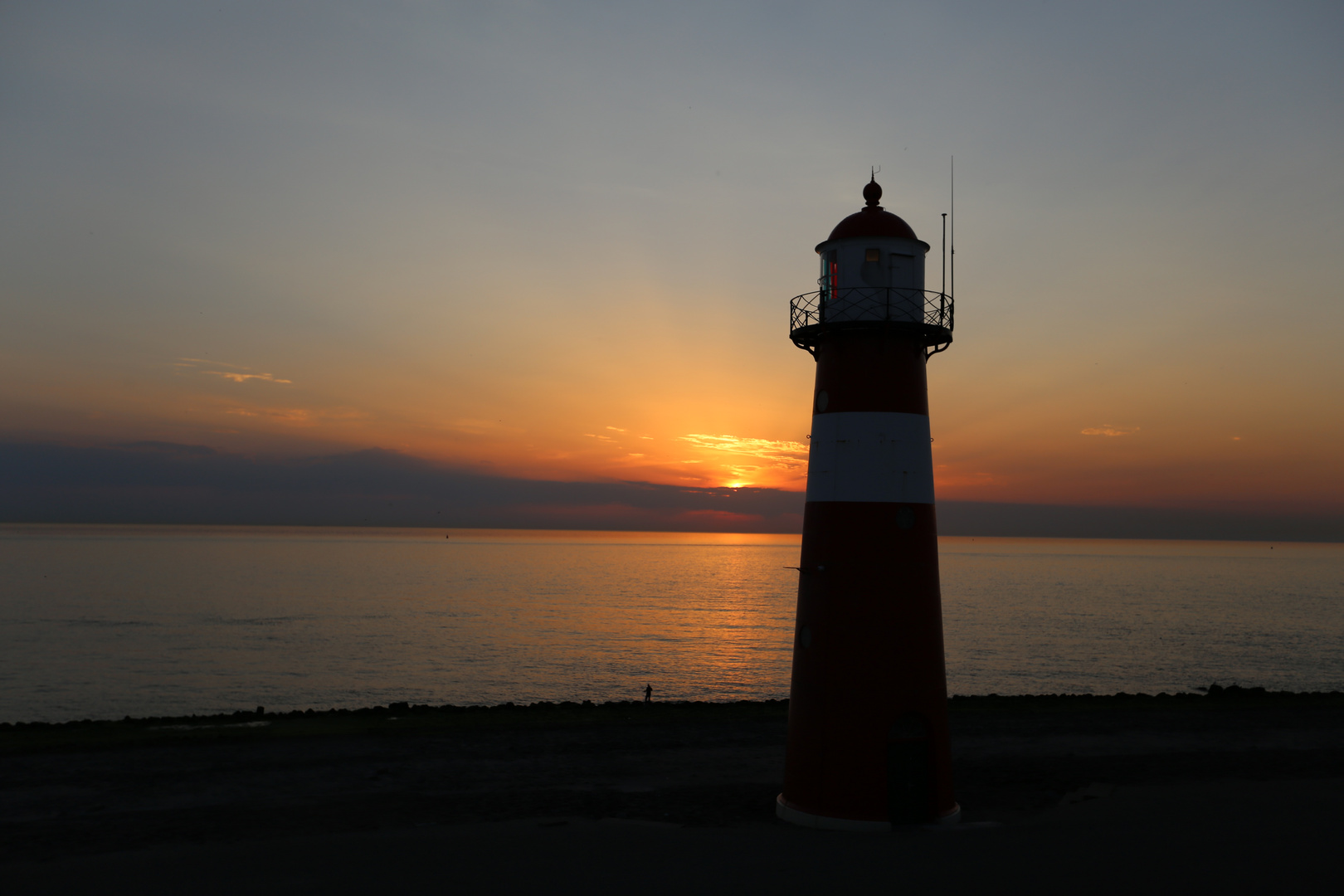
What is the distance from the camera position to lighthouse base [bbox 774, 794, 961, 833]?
576 inches

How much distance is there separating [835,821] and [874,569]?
14.1 feet

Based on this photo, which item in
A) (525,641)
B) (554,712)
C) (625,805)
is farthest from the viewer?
(525,641)

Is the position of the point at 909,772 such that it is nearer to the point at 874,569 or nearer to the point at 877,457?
the point at 874,569

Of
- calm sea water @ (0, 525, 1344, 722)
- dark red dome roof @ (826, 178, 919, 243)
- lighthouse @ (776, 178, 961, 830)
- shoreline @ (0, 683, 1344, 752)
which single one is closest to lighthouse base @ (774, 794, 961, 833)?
lighthouse @ (776, 178, 961, 830)

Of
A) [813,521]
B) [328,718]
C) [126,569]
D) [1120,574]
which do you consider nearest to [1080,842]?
[813,521]

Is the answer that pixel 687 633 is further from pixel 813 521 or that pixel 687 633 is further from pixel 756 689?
pixel 813 521

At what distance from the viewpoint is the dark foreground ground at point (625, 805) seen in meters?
12.7

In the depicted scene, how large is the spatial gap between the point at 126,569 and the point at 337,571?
112 ft

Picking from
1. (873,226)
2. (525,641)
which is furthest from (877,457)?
(525,641)

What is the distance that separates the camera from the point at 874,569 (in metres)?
14.8

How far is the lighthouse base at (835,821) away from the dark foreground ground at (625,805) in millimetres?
378

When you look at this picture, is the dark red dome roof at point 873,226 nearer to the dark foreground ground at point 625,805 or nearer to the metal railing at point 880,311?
the metal railing at point 880,311

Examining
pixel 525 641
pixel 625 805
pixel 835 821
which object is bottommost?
pixel 525 641

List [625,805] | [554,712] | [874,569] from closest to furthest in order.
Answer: [874,569] < [625,805] < [554,712]
